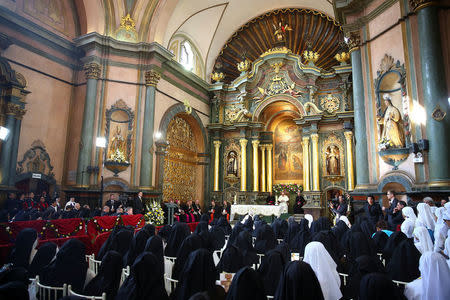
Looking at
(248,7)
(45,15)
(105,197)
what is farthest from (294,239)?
(248,7)

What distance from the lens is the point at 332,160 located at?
56.9 ft

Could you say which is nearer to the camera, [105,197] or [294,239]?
[294,239]

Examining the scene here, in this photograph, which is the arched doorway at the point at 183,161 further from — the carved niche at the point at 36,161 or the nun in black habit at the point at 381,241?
the nun in black habit at the point at 381,241

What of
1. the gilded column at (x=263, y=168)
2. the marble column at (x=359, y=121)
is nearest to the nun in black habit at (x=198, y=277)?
the marble column at (x=359, y=121)

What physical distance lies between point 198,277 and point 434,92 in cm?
866

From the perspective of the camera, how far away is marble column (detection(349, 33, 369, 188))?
36.3 feet

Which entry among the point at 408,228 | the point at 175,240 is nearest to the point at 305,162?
the point at 408,228

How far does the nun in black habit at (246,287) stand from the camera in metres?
2.80

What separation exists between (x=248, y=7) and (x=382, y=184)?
14.5 m

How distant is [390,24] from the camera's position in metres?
10.4

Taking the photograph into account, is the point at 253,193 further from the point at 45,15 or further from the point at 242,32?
the point at 45,15

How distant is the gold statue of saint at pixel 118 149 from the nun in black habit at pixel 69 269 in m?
9.80

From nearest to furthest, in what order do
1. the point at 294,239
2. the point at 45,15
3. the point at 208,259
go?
the point at 208,259, the point at 294,239, the point at 45,15

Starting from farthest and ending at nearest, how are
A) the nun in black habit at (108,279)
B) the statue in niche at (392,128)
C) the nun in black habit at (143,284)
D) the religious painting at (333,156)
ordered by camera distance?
the religious painting at (333,156) < the statue in niche at (392,128) < the nun in black habit at (108,279) < the nun in black habit at (143,284)
